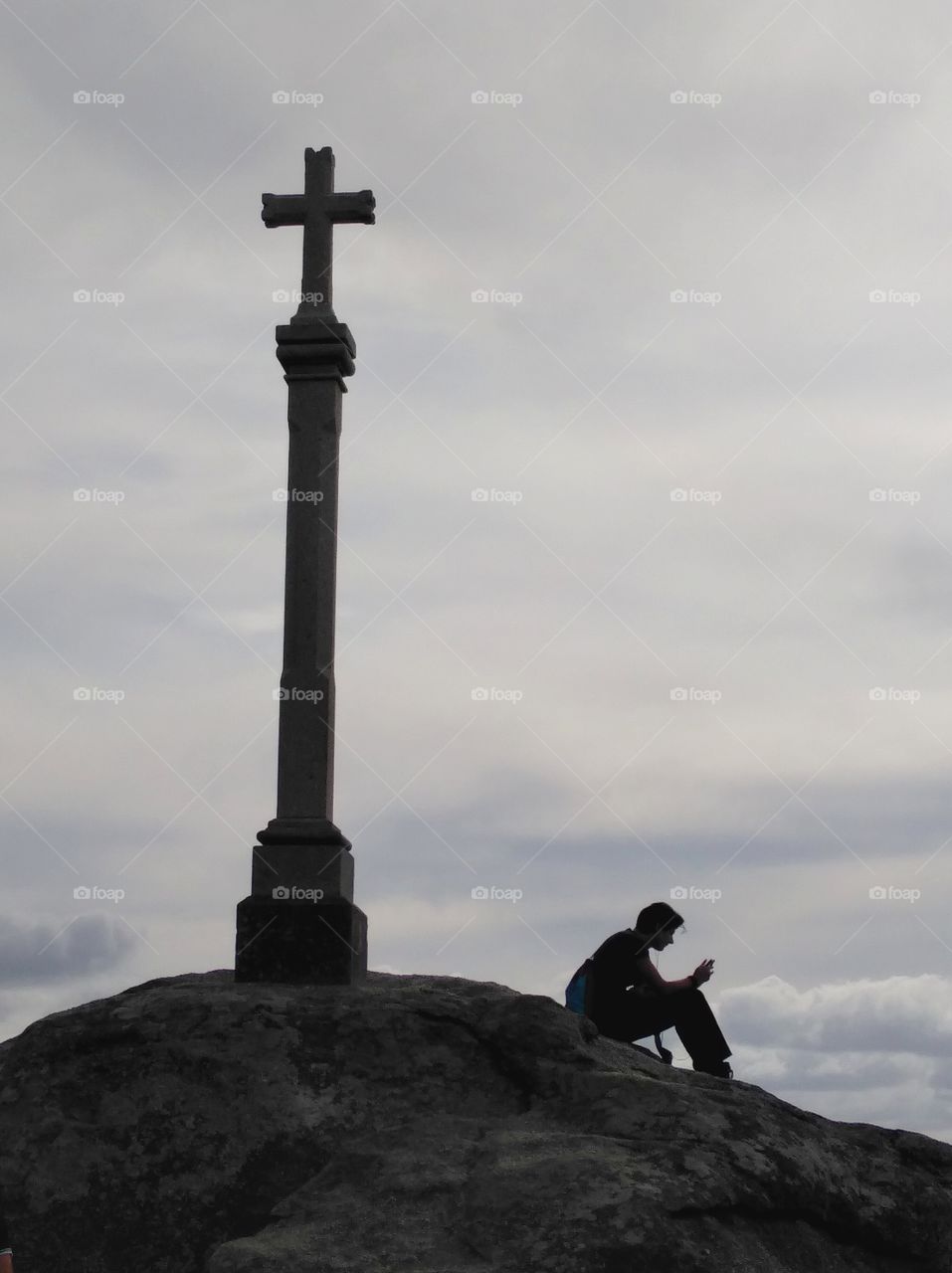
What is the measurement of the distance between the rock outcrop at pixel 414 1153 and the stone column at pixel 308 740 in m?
0.97

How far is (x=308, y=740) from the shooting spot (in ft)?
32.1

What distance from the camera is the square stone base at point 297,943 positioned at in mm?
9172

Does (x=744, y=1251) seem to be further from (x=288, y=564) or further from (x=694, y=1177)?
(x=288, y=564)

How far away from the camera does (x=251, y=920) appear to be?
9320mm

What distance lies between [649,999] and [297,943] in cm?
230

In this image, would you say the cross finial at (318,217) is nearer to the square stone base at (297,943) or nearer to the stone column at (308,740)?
the stone column at (308,740)

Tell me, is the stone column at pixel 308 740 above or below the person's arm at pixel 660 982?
above

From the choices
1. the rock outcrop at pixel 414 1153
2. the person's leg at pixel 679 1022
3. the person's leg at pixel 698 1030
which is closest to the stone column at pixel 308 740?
the rock outcrop at pixel 414 1153

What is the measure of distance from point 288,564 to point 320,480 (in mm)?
656

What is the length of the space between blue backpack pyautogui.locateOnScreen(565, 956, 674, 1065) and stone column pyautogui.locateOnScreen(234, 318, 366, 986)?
1424mm

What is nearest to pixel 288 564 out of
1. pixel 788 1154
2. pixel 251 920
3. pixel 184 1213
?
pixel 251 920

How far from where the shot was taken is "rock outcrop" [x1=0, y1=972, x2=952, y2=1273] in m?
6.13

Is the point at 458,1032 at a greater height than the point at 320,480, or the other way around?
the point at 320,480

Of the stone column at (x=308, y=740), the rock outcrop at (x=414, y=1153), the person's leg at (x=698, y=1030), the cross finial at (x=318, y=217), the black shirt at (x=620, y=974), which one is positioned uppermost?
the cross finial at (x=318, y=217)
